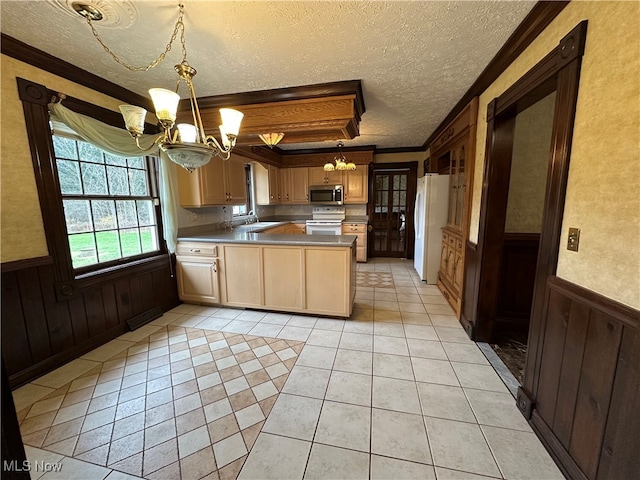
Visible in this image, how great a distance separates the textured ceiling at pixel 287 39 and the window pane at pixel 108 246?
1.43 m

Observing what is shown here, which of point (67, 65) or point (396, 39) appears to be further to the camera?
point (67, 65)

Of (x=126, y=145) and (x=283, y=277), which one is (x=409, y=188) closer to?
(x=283, y=277)

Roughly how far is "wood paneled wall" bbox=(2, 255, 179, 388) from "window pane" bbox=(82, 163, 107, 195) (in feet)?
2.34

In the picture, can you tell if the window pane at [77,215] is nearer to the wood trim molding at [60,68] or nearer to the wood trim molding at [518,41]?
the wood trim molding at [60,68]

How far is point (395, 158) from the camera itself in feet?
18.2

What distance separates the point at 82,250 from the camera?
7.80 ft

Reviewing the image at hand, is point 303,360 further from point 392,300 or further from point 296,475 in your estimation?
point 392,300

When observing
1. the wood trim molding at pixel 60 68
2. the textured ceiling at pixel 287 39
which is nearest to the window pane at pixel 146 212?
the wood trim molding at pixel 60 68

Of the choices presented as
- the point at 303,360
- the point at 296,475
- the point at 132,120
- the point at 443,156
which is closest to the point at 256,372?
the point at 303,360

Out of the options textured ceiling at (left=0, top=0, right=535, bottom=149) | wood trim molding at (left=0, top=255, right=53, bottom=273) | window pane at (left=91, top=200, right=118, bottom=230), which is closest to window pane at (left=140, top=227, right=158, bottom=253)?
window pane at (left=91, top=200, right=118, bottom=230)

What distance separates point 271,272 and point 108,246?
1.63 meters

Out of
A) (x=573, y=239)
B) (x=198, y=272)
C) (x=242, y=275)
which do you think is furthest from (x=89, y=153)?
(x=573, y=239)

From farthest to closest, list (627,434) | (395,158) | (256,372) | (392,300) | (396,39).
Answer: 1. (395,158)
2. (392,300)
3. (256,372)
4. (396,39)
5. (627,434)

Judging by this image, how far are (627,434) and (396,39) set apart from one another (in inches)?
90.8
